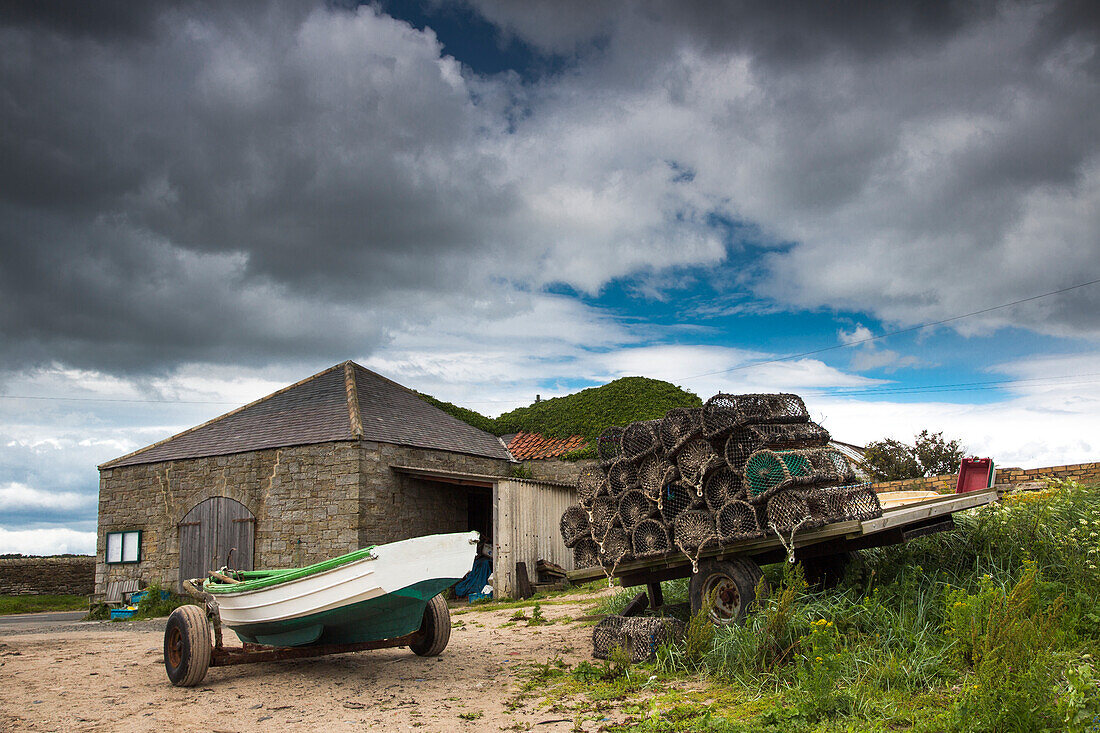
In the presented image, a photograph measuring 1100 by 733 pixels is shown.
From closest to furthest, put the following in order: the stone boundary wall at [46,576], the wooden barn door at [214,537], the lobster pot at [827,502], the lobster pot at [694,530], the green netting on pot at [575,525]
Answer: the lobster pot at [827,502] < the lobster pot at [694,530] < the green netting on pot at [575,525] < the wooden barn door at [214,537] < the stone boundary wall at [46,576]

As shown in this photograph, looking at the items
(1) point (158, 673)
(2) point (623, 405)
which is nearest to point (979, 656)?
(1) point (158, 673)

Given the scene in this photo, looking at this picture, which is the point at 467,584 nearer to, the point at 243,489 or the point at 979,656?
the point at 243,489

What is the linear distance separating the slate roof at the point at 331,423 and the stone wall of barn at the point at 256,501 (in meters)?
0.32

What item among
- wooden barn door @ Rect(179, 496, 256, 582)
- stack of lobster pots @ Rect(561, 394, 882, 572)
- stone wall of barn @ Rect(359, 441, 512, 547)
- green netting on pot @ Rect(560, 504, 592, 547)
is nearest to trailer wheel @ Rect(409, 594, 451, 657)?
green netting on pot @ Rect(560, 504, 592, 547)

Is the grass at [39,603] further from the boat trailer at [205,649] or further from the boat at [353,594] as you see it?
the boat at [353,594]

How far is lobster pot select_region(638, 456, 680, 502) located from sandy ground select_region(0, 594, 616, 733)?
2.12 m

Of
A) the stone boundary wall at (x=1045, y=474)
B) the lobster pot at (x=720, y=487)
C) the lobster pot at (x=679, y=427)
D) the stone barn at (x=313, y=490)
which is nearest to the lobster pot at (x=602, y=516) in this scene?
the lobster pot at (x=679, y=427)

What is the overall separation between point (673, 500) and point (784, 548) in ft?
3.92

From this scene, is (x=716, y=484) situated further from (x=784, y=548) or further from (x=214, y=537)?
(x=214, y=537)

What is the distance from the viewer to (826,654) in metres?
5.53

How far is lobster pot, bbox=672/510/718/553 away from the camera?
23.0 ft

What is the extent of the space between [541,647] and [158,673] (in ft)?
15.0

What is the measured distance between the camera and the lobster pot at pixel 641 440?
25.3 feet

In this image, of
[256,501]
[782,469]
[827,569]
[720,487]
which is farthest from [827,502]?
[256,501]
